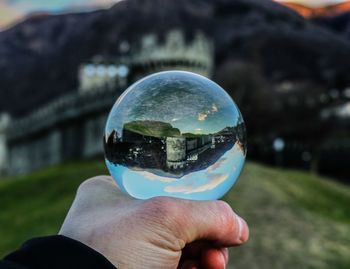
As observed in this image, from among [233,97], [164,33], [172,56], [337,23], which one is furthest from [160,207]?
[337,23]

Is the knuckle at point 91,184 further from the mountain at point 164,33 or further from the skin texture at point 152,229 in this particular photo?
the mountain at point 164,33

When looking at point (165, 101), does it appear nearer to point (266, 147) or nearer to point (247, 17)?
point (266, 147)

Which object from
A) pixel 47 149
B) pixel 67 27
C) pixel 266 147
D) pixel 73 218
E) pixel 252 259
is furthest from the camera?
pixel 67 27

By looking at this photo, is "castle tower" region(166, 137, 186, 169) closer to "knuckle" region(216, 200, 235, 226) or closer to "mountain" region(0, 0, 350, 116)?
"knuckle" region(216, 200, 235, 226)

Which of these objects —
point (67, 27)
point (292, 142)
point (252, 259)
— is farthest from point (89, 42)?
point (252, 259)

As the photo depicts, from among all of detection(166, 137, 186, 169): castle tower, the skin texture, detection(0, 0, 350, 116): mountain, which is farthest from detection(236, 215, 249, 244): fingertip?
detection(0, 0, 350, 116): mountain

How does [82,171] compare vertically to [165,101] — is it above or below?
below
